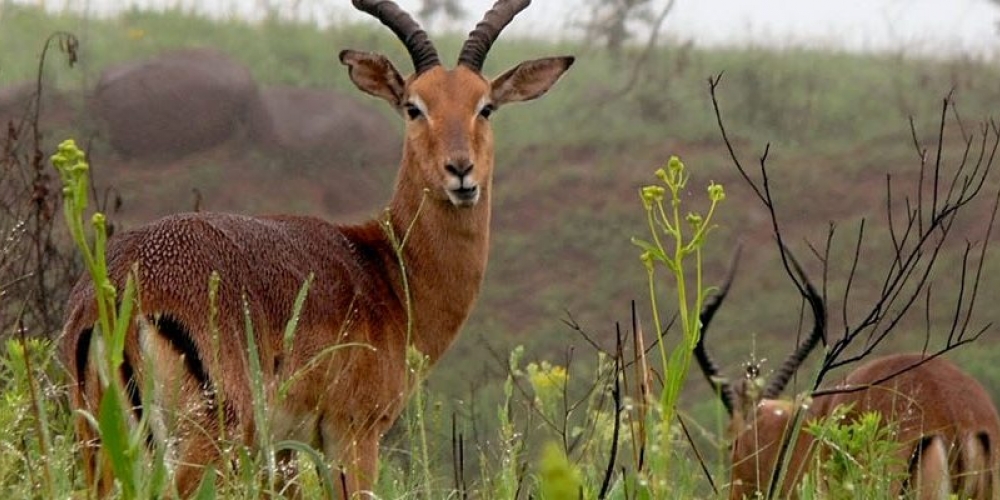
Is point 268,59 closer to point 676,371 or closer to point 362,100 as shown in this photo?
point 362,100

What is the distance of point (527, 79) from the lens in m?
6.80

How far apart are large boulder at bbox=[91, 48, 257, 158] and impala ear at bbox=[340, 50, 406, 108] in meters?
17.5

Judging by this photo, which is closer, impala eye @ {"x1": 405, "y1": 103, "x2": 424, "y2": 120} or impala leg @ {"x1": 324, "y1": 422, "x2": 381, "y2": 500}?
impala leg @ {"x1": 324, "y1": 422, "x2": 381, "y2": 500}

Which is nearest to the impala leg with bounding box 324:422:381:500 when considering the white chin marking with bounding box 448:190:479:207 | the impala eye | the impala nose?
the white chin marking with bounding box 448:190:479:207

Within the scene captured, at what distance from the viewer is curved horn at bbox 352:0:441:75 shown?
6.48 metres

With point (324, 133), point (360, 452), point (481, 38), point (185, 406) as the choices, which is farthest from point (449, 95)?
point (324, 133)

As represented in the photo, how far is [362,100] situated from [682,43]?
21.3 ft

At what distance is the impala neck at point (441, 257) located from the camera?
5992mm

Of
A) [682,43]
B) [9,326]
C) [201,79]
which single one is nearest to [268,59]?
[201,79]

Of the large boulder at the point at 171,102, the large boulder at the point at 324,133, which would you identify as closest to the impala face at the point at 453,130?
the large boulder at the point at 171,102

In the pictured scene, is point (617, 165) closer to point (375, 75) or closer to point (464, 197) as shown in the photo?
point (375, 75)

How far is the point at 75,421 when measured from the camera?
386 cm

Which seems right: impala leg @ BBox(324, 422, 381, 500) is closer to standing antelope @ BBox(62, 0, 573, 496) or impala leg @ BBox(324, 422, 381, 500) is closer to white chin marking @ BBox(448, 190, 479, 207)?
standing antelope @ BBox(62, 0, 573, 496)

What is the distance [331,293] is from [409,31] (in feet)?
5.20
